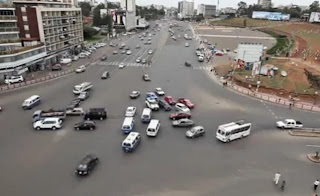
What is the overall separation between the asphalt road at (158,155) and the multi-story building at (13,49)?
25.7 feet

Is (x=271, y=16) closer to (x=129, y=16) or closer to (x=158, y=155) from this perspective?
(x=129, y=16)

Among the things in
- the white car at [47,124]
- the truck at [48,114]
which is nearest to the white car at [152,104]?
the truck at [48,114]

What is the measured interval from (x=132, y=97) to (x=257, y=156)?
22.3m

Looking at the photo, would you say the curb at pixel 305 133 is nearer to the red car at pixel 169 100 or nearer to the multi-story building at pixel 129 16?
the red car at pixel 169 100

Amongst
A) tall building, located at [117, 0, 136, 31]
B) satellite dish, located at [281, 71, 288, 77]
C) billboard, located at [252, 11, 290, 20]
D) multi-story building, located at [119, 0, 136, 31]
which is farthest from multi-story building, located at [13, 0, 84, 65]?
billboard, located at [252, 11, 290, 20]

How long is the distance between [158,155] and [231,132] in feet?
28.3

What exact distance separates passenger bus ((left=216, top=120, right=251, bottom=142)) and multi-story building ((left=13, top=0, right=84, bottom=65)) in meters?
46.5

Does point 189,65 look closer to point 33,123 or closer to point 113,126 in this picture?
point 113,126

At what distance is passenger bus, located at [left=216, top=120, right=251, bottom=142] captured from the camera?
30.1 m

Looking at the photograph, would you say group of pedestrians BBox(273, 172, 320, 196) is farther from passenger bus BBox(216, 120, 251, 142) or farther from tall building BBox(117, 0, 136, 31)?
tall building BBox(117, 0, 136, 31)

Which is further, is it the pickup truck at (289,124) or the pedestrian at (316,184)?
the pickup truck at (289,124)

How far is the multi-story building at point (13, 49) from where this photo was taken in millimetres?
49750

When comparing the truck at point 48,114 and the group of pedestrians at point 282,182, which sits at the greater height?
the truck at point 48,114

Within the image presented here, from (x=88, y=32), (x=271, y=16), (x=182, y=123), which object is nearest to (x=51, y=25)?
(x=182, y=123)
